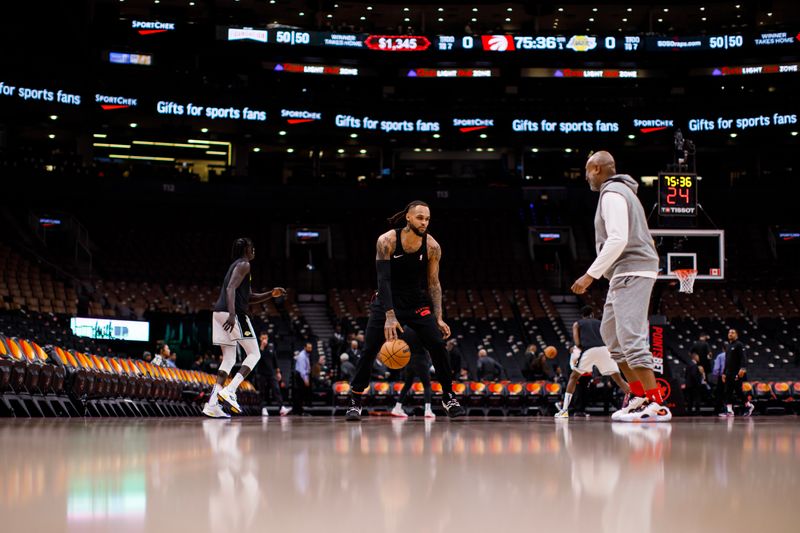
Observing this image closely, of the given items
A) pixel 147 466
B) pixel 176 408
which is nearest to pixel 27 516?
pixel 147 466

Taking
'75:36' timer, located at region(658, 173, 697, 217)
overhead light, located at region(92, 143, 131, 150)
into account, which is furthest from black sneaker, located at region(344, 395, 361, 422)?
overhead light, located at region(92, 143, 131, 150)

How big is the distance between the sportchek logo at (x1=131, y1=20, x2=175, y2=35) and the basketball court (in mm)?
37370

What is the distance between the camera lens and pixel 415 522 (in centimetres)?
185

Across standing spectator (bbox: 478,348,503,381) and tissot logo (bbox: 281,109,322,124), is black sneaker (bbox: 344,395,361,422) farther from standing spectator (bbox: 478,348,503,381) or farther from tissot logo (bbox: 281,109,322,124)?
tissot logo (bbox: 281,109,322,124)

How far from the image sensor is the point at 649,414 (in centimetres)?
727

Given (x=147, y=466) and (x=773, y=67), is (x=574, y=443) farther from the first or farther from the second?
(x=773, y=67)

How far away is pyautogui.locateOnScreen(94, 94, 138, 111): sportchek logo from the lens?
36062 millimetres

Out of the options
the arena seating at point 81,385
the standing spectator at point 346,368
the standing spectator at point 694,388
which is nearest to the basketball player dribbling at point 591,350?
the arena seating at point 81,385

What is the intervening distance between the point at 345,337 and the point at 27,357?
671 inches

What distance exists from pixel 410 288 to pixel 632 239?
7.18 ft

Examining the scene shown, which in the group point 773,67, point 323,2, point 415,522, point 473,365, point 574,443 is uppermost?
point 323,2

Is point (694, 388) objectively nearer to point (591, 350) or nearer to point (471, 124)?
point (591, 350)

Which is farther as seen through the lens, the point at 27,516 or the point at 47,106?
the point at 47,106

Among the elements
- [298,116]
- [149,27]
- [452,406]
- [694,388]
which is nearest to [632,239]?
[452,406]
